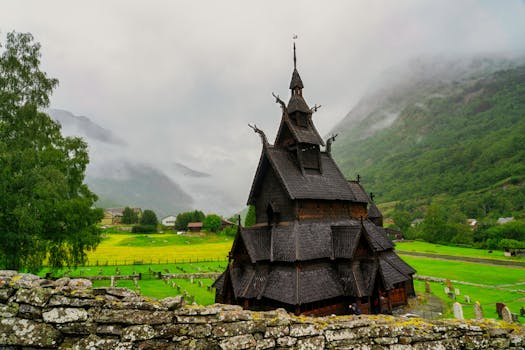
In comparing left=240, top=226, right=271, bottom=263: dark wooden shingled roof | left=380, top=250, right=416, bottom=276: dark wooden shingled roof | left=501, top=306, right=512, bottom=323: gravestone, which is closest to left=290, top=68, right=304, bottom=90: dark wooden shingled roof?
left=240, top=226, right=271, bottom=263: dark wooden shingled roof

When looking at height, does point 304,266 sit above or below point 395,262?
above

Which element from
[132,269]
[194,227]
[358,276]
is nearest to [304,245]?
[358,276]

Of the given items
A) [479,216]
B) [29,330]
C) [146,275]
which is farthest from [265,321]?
[479,216]

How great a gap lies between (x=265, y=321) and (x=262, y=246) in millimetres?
13718

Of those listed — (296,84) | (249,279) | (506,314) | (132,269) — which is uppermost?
(296,84)

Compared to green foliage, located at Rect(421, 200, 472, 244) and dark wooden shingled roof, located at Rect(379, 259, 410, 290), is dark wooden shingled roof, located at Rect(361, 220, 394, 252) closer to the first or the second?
dark wooden shingled roof, located at Rect(379, 259, 410, 290)

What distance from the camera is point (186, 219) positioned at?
13538 cm

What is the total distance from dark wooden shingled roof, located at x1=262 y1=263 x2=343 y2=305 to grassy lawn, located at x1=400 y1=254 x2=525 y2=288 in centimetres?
2339

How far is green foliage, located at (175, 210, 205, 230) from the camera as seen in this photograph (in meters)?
134

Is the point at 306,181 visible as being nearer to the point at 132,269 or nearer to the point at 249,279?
the point at 249,279

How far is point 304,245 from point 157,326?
1387 centimetres

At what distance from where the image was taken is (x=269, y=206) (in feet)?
65.3

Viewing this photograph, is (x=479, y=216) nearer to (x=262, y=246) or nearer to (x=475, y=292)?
(x=475, y=292)

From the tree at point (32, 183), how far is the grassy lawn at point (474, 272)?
40.0m
